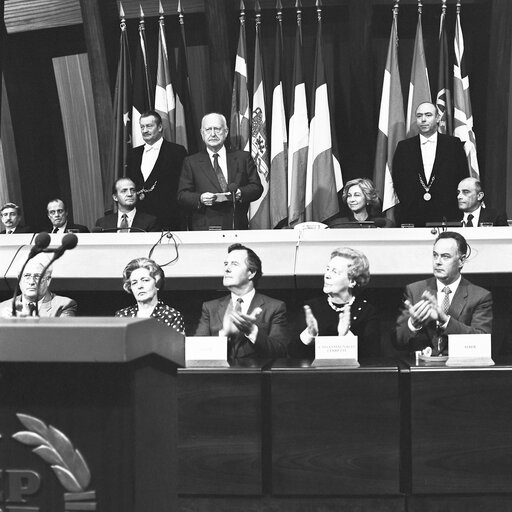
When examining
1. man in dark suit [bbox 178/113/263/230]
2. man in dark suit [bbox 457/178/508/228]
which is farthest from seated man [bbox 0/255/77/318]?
man in dark suit [bbox 457/178/508/228]

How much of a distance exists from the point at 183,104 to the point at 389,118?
1.67 metres

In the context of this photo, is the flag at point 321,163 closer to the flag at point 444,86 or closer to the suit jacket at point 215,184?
the flag at point 444,86

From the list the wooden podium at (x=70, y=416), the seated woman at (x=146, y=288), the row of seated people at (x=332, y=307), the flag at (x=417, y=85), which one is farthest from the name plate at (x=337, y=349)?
the flag at (x=417, y=85)

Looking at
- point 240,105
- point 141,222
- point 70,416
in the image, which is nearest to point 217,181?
point 141,222

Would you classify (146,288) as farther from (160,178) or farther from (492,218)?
(160,178)

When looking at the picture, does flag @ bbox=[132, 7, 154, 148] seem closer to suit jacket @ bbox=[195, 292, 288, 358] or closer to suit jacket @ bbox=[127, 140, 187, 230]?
suit jacket @ bbox=[127, 140, 187, 230]

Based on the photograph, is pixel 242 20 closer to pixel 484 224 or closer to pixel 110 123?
pixel 110 123

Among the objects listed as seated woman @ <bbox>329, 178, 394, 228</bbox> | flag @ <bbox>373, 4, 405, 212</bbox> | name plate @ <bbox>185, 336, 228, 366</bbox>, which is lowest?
name plate @ <bbox>185, 336, 228, 366</bbox>

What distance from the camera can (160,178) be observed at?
599cm

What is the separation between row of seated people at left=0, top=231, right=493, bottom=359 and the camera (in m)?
3.71

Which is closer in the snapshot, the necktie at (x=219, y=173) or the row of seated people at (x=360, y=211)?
the row of seated people at (x=360, y=211)

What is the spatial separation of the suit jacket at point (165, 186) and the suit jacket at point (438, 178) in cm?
155

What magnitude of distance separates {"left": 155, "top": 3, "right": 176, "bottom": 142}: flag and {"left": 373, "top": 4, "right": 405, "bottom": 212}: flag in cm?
166

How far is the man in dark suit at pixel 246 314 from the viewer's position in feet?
12.5
